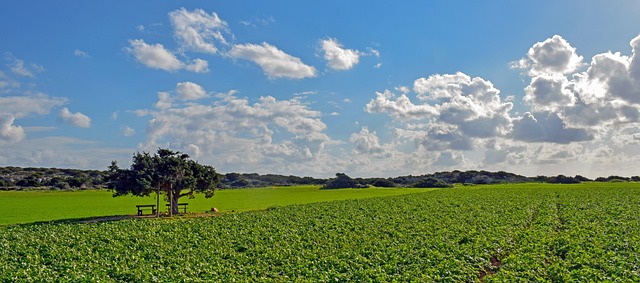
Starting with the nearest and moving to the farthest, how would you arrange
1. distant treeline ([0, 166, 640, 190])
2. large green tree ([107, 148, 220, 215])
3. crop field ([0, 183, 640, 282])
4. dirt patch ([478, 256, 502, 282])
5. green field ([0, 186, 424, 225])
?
crop field ([0, 183, 640, 282]), dirt patch ([478, 256, 502, 282]), large green tree ([107, 148, 220, 215]), green field ([0, 186, 424, 225]), distant treeline ([0, 166, 640, 190])

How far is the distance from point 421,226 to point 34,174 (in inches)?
6604

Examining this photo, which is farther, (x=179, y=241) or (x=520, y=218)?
(x=520, y=218)

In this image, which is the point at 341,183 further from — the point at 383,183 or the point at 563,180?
the point at 563,180

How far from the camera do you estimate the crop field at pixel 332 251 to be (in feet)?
58.1

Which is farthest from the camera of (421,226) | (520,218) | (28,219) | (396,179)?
(396,179)

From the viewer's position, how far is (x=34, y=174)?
160375 millimetres

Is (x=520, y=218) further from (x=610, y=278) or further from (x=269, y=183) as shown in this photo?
(x=269, y=183)

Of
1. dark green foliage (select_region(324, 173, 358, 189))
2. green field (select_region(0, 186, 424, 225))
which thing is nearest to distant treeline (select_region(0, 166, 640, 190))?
dark green foliage (select_region(324, 173, 358, 189))

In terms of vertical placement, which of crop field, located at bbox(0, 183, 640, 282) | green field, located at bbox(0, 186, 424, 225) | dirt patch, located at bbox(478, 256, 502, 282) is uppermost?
green field, located at bbox(0, 186, 424, 225)

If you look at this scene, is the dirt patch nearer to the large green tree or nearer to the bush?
the large green tree

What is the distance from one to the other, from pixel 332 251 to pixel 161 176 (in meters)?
25.5

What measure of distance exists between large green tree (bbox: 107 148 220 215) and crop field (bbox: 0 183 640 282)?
7.77m

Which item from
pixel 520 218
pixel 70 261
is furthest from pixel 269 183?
pixel 70 261

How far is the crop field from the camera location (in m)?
17.7
